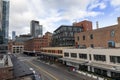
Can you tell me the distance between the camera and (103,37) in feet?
192

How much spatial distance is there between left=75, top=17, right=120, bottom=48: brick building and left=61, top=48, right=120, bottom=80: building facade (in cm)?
846

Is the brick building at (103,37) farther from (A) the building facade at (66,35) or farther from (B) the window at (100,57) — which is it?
(A) the building facade at (66,35)

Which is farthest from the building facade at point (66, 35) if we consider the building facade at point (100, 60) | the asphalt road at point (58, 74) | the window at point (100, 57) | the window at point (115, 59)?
the window at point (115, 59)

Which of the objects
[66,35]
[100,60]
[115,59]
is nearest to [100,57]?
[100,60]

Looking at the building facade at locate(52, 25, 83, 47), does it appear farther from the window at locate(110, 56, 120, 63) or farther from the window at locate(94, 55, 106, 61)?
the window at locate(110, 56, 120, 63)

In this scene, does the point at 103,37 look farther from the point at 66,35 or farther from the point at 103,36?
the point at 66,35

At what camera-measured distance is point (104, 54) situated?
147ft

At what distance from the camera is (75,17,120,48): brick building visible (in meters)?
52.9

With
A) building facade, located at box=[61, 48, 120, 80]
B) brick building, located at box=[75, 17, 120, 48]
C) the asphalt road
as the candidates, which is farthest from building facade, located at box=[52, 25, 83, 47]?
the asphalt road

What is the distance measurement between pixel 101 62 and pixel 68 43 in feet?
147

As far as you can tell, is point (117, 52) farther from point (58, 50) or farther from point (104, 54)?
point (58, 50)

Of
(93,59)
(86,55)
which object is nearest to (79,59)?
(86,55)

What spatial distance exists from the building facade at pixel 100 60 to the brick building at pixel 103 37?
8456mm

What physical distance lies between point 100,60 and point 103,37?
47.1ft
